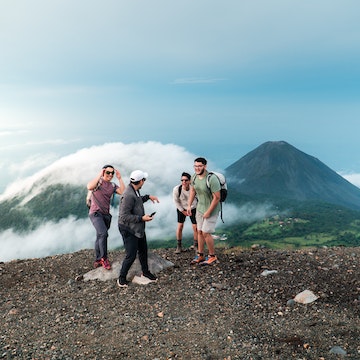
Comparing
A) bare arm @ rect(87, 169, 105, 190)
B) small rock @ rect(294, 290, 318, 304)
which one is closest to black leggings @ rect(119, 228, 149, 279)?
bare arm @ rect(87, 169, 105, 190)

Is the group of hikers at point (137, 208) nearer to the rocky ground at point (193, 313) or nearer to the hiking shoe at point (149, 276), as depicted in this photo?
the hiking shoe at point (149, 276)

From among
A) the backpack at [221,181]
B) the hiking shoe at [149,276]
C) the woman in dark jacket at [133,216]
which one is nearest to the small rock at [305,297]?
the backpack at [221,181]

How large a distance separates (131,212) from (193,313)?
2.96m

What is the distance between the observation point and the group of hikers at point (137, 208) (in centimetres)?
1038

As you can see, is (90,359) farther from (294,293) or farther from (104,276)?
(294,293)

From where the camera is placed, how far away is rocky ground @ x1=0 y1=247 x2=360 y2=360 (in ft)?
26.3

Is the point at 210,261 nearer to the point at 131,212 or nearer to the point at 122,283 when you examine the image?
the point at 122,283

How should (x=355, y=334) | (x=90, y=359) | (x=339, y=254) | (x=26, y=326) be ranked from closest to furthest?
(x=90, y=359)
(x=355, y=334)
(x=26, y=326)
(x=339, y=254)

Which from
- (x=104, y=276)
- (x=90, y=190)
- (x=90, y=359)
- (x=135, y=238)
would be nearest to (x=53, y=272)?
(x=104, y=276)

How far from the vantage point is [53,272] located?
13.6 m

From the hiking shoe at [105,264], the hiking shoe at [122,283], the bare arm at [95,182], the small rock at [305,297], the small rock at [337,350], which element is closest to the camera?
the small rock at [337,350]

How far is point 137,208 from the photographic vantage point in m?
10.5

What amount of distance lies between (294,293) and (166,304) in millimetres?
3471

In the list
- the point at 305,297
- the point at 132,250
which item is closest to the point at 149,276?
the point at 132,250
